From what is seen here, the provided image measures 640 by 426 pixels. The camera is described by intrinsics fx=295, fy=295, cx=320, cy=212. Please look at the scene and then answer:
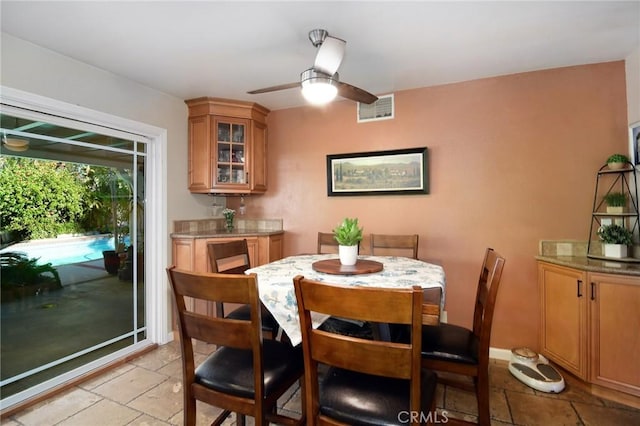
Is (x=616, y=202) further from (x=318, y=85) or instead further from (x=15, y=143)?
(x=15, y=143)

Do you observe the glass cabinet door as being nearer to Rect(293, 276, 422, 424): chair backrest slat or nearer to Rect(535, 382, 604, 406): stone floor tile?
Rect(293, 276, 422, 424): chair backrest slat

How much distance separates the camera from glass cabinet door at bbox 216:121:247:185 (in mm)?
3268

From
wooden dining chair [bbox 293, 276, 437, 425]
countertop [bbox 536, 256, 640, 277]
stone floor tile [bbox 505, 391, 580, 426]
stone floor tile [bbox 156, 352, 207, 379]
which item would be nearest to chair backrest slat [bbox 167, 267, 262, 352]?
wooden dining chair [bbox 293, 276, 437, 425]

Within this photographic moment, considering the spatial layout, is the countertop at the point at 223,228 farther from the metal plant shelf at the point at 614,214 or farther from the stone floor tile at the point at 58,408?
the metal plant shelf at the point at 614,214

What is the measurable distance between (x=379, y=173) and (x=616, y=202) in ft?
6.11

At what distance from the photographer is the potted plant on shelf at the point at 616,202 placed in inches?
87.7

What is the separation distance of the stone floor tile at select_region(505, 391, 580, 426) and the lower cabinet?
2.35 meters

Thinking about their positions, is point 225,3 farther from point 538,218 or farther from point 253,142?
point 538,218

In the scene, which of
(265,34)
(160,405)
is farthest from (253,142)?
(160,405)

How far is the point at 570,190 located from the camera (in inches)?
97.5

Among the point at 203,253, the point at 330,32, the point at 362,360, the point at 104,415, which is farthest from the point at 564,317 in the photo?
the point at 104,415

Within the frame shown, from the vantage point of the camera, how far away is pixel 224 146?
130 inches

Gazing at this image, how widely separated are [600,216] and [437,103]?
1.64m

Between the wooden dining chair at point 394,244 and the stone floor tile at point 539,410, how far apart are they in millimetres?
1177
